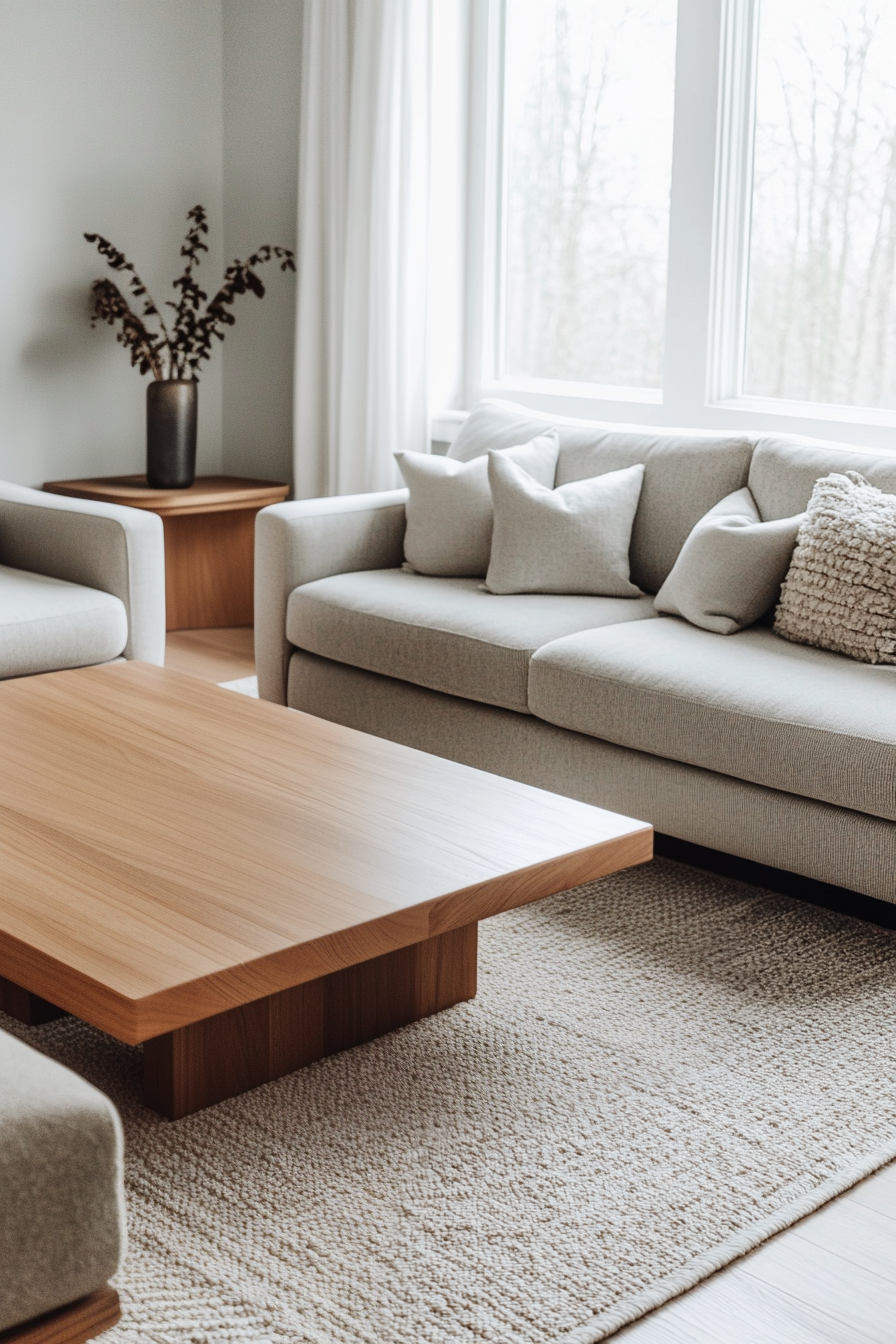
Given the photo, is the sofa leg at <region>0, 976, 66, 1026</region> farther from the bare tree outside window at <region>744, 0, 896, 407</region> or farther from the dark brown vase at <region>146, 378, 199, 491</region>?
the dark brown vase at <region>146, 378, 199, 491</region>

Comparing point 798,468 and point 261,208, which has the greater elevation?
point 261,208

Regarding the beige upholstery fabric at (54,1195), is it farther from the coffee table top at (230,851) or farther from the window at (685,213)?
the window at (685,213)

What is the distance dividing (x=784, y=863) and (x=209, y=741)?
1.07m

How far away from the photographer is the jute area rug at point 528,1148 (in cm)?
163

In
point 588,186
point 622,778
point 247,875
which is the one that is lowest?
point 622,778

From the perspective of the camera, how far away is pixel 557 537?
3404mm

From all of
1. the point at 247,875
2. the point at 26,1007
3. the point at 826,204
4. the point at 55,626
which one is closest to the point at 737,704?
the point at 247,875

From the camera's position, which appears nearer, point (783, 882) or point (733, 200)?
point (783, 882)

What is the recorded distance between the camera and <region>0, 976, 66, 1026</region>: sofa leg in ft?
7.25

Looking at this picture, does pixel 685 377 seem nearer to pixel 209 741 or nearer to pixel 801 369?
pixel 801 369

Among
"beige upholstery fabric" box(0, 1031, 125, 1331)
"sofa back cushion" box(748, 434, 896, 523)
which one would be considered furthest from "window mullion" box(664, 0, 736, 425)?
"beige upholstery fabric" box(0, 1031, 125, 1331)

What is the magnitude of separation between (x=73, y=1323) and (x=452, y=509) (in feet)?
8.71

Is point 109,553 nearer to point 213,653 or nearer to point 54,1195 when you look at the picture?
point 213,653

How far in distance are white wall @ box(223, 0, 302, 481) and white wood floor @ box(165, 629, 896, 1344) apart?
12.8 feet
